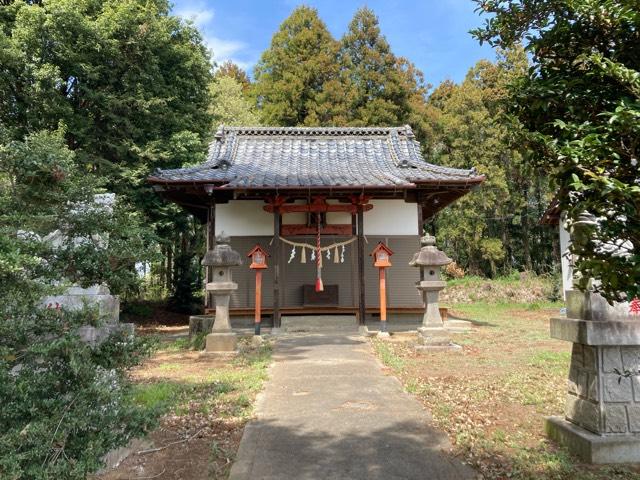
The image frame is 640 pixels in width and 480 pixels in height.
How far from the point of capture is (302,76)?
2667 centimetres

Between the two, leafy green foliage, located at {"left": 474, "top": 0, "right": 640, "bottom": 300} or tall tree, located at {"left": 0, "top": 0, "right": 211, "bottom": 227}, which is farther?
tall tree, located at {"left": 0, "top": 0, "right": 211, "bottom": 227}

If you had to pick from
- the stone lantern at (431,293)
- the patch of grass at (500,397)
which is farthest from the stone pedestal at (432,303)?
the patch of grass at (500,397)

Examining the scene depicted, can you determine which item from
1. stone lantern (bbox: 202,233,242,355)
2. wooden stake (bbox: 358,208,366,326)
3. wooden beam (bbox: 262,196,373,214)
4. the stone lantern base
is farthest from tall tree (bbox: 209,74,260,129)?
the stone lantern base

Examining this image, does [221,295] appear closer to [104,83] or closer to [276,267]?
[276,267]

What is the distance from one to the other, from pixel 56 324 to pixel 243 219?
10206mm

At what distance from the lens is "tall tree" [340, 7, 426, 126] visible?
2561 centimetres

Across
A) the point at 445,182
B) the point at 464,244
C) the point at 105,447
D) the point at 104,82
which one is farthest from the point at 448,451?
the point at 464,244

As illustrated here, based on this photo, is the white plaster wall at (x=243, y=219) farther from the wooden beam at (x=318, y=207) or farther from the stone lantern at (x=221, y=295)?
the stone lantern at (x=221, y=295)

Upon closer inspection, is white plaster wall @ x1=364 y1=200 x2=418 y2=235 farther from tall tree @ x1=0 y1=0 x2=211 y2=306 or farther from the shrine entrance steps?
tall tree @ x1=0 y1=0 x2=211 y2=306

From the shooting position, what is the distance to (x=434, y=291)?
373 inches

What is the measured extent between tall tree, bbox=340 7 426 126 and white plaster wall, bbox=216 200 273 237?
46.6ft

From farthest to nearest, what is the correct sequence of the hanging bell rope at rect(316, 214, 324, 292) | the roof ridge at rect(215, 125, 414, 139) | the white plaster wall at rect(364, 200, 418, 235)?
the roof ridge at rect(215, 125, 414, 139)
the white plaster wall at rect(364, 200, 418, 235)
the hanging bell rope at rect(316, 214, 324, 292)

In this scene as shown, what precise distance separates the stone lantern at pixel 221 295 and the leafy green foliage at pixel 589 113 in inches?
268

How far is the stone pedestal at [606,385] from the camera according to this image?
3.53m
